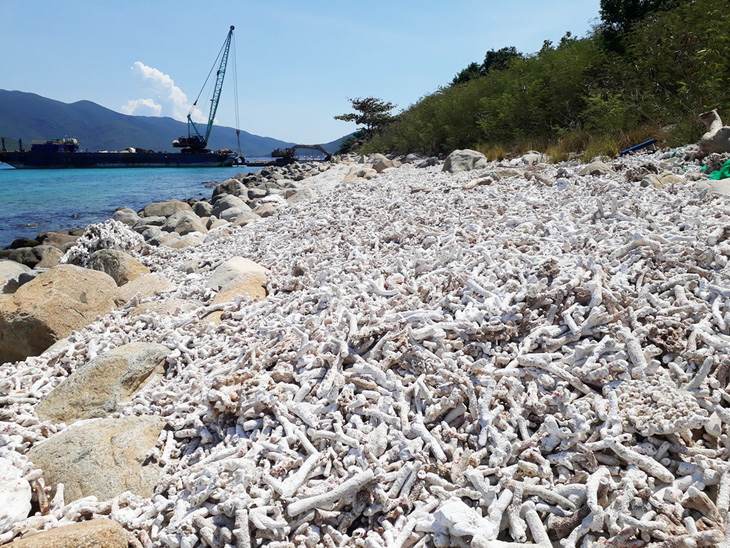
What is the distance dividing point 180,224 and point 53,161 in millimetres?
49213

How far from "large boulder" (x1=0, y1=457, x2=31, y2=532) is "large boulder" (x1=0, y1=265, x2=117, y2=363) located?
206 cm

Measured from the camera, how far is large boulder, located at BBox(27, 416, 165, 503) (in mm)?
1885

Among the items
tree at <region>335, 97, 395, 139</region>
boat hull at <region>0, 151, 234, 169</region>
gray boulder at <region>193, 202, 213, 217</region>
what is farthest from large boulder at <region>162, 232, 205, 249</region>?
boat hull at <region>0, 151, 234, 169</region>

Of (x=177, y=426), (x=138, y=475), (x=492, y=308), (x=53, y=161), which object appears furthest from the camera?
(x=53, y=161)

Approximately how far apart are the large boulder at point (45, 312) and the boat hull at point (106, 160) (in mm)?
49689

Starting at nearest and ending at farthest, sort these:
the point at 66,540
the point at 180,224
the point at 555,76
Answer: the point at 66,540 < the point at 180,224 < the point at 555,76

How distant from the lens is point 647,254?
263 centimetres

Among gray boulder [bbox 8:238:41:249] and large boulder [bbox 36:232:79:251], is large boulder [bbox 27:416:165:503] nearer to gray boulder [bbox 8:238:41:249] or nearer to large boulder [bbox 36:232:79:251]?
large boulder [bbox 36:232:79:251]

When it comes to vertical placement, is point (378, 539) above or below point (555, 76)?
below

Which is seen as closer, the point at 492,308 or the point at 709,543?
the point at 709,543

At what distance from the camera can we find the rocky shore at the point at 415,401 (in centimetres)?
153

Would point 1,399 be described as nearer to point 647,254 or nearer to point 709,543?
point 709,543

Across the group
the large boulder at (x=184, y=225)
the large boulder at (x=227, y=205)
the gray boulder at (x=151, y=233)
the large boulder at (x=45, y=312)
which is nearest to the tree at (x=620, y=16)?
the large boulder at (x=227, y=205)

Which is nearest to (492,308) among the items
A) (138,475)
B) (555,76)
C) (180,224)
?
(138,475)
